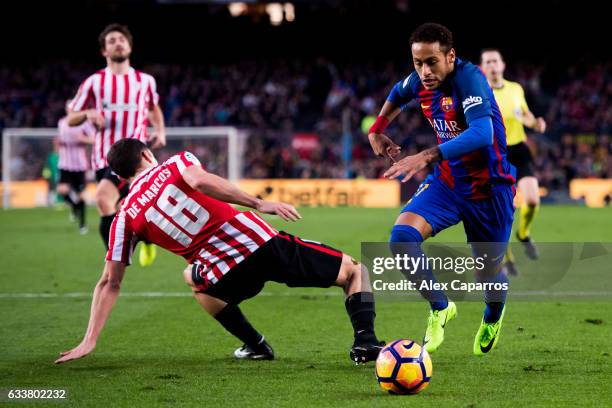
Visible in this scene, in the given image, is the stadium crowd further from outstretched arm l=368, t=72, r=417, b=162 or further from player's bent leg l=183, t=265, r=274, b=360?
player's bent leg l=183, t=265, r=274, b=360

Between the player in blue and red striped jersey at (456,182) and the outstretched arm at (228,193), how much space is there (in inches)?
43.3

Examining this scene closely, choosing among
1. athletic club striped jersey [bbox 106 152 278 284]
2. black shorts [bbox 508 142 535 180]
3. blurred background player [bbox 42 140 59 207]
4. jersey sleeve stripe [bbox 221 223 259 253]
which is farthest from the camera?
blurred background player [bbox 42 140 59 207]

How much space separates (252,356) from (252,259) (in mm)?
733

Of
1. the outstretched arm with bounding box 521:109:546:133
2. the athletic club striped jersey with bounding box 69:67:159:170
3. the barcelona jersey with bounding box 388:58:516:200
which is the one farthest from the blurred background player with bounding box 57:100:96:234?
the barcelona jersey with bounding box 388:58:516:200

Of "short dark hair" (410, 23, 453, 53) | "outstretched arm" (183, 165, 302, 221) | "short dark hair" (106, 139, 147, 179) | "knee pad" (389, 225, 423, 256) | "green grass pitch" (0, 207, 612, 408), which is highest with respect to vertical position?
"short dark hair" (410, 23, 453, 53)

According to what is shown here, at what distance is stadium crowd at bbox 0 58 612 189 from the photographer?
27953 millimetres

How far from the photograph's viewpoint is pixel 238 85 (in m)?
36.7

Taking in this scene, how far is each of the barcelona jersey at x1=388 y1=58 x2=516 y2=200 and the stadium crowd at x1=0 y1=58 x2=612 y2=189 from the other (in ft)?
69.8

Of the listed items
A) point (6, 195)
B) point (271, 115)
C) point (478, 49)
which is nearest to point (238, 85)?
point (271, 115)

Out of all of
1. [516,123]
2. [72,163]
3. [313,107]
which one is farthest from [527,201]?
[313,107]

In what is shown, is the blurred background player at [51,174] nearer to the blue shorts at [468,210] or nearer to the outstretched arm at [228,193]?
the blue shorts at [468,210]

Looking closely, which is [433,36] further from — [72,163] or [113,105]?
[72,163]

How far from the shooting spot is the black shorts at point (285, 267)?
551cm

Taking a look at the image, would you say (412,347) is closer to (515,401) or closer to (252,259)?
(515,401)
